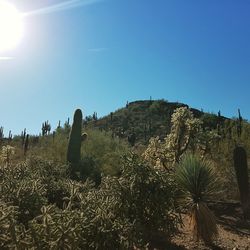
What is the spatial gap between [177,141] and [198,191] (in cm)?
740

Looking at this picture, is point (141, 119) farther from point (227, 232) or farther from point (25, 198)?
point (25, 198)

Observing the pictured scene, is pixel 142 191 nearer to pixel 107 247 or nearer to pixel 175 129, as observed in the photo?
pixel 107 247

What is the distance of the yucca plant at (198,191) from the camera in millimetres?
11852

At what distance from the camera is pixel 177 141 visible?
794 inches

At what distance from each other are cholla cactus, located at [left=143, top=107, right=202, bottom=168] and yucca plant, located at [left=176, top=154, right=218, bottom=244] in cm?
642

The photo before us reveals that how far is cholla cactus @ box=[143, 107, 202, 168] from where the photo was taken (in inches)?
790

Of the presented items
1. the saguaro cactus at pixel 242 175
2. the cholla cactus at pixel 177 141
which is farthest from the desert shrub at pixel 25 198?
the cholla cactus at pixel 177 141

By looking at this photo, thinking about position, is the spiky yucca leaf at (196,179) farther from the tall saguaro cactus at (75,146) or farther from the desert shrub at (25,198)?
the tall saguaro cactus at (75,146)

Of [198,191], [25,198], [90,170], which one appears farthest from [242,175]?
[25,198]

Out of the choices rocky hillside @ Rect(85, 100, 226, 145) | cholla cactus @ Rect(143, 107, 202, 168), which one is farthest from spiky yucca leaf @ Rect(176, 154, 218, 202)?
rocky hillside @ Rect(85, 100, 226, 145)

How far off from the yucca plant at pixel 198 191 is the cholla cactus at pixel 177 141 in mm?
6420

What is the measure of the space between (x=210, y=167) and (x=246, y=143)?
35.1ft

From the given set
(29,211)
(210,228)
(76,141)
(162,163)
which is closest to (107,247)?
(29,211)

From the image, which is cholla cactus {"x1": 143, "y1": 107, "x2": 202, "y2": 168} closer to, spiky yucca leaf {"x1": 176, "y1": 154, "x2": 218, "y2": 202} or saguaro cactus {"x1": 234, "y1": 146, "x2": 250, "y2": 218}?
saguaro cactus {"x1": 234, "y1": 146, "x2": 250, "y2": 218}
